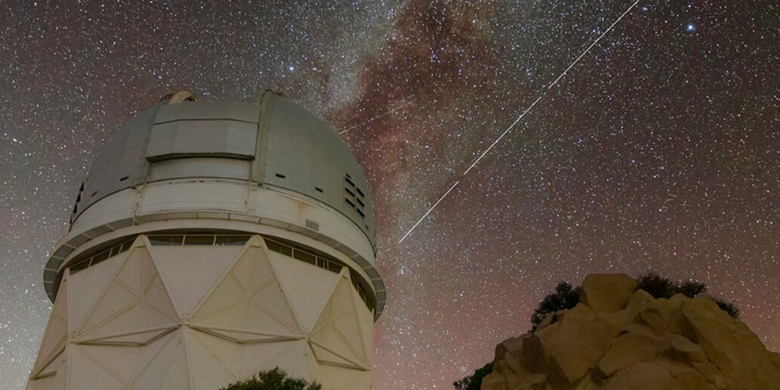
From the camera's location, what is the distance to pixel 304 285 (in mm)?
26219

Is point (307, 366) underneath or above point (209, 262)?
underneath

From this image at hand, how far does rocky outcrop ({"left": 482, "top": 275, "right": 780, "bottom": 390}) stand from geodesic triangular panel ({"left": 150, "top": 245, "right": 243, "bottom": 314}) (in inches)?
543

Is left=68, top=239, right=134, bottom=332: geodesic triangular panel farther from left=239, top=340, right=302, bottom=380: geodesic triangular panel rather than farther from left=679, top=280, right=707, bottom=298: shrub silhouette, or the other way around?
left=679, top=280, right=707, bottom=298: shrub silhouette

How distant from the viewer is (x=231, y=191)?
26.4 metres

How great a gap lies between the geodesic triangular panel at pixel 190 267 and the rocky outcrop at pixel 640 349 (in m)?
13.8

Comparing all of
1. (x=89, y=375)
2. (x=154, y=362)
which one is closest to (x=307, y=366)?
(x=154, y=362)

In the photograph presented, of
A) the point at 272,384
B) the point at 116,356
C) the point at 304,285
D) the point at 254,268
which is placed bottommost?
the point at 272,384

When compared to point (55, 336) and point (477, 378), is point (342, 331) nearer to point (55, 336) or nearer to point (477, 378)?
point (477, 378)

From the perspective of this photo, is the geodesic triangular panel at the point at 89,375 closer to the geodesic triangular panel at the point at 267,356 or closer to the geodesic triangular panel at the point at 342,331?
the geodesic triangular panel at the point at 267,356

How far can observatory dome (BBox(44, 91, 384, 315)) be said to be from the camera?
2603 centimetres

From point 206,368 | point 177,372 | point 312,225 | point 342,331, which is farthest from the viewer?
point 342,331

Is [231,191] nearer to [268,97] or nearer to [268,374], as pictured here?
[268,97]

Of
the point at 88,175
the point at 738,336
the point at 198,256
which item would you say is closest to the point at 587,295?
the point at 738,336

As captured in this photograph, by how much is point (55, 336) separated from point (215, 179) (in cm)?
878
